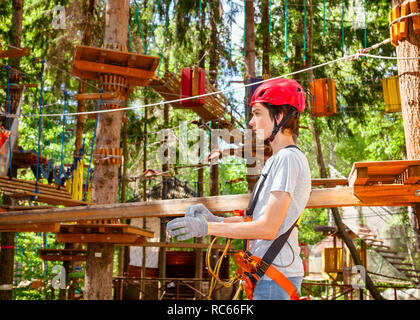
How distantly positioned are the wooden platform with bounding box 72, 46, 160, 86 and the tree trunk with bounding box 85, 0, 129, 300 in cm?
48

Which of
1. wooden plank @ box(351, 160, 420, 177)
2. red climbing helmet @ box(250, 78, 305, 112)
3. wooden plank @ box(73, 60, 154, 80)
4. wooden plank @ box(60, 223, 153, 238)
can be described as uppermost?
wooden plank @ box(73, 60, 154, 80)

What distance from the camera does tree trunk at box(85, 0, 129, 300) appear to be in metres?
8.88

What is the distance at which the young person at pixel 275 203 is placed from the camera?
208 cm

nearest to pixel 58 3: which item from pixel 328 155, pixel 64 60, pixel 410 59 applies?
pixel 64 60

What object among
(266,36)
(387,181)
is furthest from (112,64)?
(266,36)

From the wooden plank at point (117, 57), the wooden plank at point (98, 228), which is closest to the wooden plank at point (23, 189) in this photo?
the wooden plank at point (98, 228)

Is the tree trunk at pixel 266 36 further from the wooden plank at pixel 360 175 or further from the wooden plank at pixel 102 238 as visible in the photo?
the wooden plank at pixel 360 175

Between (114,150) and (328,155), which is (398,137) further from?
(328,155)

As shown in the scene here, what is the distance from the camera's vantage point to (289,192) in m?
2.10

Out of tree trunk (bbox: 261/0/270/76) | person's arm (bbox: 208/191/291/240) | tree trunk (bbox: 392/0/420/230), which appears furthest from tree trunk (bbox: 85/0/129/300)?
tree trunk (bbox: 261/0/270/76)

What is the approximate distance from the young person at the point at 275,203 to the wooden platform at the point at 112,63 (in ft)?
22.1

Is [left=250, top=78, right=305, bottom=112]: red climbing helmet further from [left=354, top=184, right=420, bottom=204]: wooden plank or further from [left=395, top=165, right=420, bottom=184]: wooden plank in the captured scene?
[left=395, top=165, right=420, bottom=184]: wooden plank

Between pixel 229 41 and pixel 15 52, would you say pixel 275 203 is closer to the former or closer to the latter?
pixel 15 52

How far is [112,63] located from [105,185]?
237 centimetres
